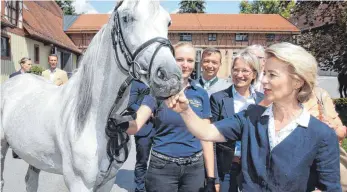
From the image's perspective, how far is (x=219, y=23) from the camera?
39562mm

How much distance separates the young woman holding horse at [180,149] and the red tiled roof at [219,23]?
114ft

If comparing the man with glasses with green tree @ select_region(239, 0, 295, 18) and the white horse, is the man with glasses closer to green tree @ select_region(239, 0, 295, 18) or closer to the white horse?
the white horse

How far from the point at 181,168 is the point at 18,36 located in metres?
18.7

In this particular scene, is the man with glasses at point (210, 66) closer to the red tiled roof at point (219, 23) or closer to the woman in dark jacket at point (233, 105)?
the woman in dark jacket at point (233, 105)

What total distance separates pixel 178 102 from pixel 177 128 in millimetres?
1012

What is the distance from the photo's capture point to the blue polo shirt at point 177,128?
2.66 metres

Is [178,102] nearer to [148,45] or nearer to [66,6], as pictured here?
Answer: [148,45]

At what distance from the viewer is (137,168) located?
4.45m

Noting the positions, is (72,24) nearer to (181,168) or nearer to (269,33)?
(269,33)

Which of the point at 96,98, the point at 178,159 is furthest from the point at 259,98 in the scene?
the point at 96,98

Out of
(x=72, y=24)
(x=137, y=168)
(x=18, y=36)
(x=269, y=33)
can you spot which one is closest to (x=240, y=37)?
(x=269, y=33)

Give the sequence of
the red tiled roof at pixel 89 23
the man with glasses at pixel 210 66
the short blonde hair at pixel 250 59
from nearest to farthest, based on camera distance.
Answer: the short blonde hair at pixel 250 59
the man with glasses at pixel 210 66
the red tiled roof at pixel 89 23

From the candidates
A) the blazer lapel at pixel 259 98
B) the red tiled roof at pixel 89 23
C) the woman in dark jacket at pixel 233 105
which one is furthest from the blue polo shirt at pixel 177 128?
the red tiled roof at pixel 89 23

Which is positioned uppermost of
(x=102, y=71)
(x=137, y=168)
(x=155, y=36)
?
(x=155, y=36)
